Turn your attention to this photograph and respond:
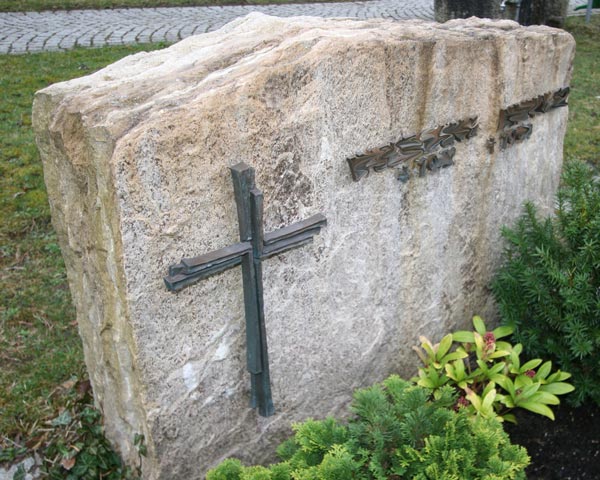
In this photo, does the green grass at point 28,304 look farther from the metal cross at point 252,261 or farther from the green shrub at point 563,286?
the green shrub at point 563,286

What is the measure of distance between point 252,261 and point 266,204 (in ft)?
0.71

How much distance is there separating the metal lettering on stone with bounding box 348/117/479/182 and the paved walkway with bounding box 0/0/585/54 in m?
6.74

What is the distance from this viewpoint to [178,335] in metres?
2.35

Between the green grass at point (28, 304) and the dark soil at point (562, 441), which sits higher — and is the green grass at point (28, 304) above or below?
above

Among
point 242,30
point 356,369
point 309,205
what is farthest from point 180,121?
point 356,369

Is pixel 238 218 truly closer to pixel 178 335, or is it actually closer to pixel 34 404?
pixel 178 335

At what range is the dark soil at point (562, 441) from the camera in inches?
113

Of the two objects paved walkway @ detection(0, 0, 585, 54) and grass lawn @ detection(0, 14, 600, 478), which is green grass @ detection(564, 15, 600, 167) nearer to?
grass lawn @ detection(0, 14, 600, 478)

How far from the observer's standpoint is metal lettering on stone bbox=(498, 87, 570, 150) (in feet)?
10.8

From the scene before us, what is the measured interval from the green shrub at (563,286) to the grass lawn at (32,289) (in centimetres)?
215

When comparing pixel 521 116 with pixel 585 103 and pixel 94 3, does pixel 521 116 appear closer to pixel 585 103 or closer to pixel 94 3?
pixel 585 103

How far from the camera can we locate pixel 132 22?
1000 cm

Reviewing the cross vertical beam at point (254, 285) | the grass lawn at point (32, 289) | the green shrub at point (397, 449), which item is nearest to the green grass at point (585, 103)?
the grass lawn at point (32, 289)

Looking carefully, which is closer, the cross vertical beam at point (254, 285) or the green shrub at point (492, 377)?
the cross vertical beam at point (254, 285)
